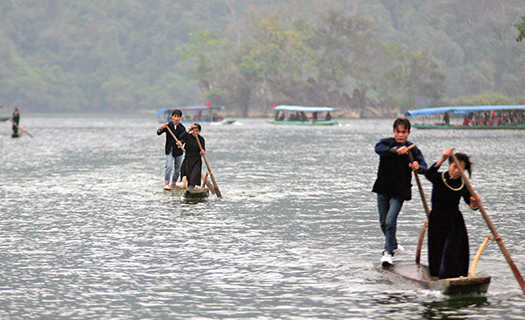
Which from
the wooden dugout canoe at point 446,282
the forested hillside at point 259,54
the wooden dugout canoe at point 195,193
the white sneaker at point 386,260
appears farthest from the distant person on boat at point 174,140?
the forested hillside at point 259,54

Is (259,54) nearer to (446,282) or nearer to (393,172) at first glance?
(393,172)

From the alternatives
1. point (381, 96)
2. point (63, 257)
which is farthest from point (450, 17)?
point (63, 257)

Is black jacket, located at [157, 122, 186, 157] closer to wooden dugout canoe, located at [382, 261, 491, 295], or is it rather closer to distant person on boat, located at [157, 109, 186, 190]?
distant person on boat, located at [157, 109, 186, 190]

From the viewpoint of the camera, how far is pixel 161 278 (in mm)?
8539

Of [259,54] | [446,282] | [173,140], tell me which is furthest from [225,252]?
[259,54]

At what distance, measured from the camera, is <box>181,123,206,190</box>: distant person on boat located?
15.0 meters

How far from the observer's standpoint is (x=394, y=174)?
8.59 metres

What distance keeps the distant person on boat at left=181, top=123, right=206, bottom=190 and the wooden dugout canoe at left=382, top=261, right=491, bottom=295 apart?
6.91 metres

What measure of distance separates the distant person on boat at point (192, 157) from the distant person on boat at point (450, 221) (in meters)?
7.41

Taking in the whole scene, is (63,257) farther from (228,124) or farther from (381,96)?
(381,96)

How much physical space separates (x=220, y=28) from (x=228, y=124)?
65284mm

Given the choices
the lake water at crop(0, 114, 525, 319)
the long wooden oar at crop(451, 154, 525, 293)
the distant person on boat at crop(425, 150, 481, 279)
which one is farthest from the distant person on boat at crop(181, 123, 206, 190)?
the long wooden oar at crop(451, 154, 525, 293)

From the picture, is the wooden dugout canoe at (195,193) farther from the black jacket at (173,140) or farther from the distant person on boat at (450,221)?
the distant person on boat at (450,221)

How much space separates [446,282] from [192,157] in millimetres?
8305
